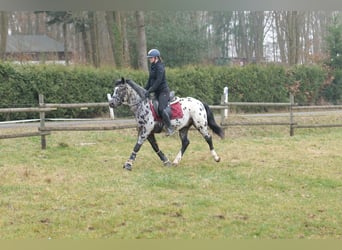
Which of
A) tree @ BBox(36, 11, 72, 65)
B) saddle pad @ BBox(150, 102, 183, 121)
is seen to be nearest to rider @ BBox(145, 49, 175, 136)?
saddle pad @ BBox(150, 102, 183, 121)

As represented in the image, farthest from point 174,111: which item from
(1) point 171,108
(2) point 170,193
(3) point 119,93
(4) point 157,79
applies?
(2) point 170,193

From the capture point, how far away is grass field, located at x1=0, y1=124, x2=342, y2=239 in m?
4.78

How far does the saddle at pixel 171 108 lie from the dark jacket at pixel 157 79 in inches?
8.3

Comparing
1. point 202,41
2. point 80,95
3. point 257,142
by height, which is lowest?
point 257,142

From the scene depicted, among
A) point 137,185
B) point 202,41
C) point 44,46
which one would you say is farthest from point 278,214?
point 44,46

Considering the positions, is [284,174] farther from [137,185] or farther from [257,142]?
[257,142]

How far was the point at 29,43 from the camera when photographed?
2895 centimetres

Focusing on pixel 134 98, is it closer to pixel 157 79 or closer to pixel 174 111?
pixel 157 79

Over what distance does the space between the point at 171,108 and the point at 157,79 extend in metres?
0.69

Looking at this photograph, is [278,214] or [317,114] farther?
[317,114]

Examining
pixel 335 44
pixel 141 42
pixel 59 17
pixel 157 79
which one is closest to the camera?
pixel 157 79

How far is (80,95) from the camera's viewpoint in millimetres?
18062

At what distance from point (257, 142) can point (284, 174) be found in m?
4.89

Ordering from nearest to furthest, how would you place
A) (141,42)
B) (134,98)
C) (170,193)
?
(170,193)
(134,98)
(141,42)
